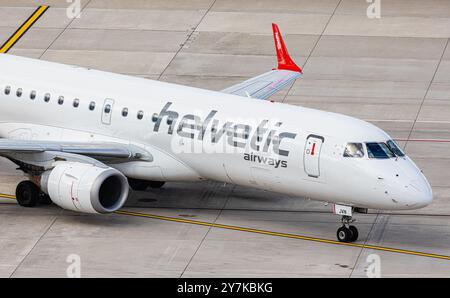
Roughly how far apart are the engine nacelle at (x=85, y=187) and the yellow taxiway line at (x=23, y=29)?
1771cm

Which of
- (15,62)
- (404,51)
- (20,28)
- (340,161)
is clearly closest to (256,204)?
(340,161)

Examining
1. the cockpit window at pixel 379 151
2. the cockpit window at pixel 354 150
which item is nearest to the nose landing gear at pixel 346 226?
the cockpit window at pixel 354 150

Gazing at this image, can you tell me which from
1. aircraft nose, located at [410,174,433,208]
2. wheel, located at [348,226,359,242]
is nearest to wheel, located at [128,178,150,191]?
wheel, located at [348,226,359,242]

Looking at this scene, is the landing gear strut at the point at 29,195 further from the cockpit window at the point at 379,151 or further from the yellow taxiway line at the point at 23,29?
the yellow taxiway line at the point at 23,29

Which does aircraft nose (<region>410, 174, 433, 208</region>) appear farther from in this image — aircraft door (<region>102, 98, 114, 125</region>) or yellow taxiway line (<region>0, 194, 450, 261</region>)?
aircraft door (<region>102, 98, 114, 125</region>)

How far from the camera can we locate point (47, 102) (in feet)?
132

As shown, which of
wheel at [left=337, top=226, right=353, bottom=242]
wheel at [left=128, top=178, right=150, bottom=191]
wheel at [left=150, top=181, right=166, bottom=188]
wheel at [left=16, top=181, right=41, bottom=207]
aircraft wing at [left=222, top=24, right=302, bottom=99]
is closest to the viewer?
wheel at [left=337, top=226, right=353, bottom=242]

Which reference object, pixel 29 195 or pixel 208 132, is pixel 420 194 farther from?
pixel 29 195

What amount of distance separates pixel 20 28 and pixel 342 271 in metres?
26.9

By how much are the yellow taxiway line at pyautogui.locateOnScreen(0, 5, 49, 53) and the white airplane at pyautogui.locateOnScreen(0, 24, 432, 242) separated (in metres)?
12.7

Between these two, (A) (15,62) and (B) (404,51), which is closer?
(A) (15,62)

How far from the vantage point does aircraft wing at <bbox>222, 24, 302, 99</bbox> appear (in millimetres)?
43531

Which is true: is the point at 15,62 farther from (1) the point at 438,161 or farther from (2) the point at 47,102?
(1) the point at 438,161

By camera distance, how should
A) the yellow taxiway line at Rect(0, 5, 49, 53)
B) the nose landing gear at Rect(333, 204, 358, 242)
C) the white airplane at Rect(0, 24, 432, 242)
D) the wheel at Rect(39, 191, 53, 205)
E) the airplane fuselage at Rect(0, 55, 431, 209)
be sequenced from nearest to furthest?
the airplane fuselage at Rect(0, 55, 431, 209) < the white airplane at Rect(0, 24, 432, 242) < the nose landing gear at Rect(333, 204, 358, 242) < the wheel at Rect(39, 191, 53, 205) < the yellow taxiway line at Rect(0, 5, 49, 53)
